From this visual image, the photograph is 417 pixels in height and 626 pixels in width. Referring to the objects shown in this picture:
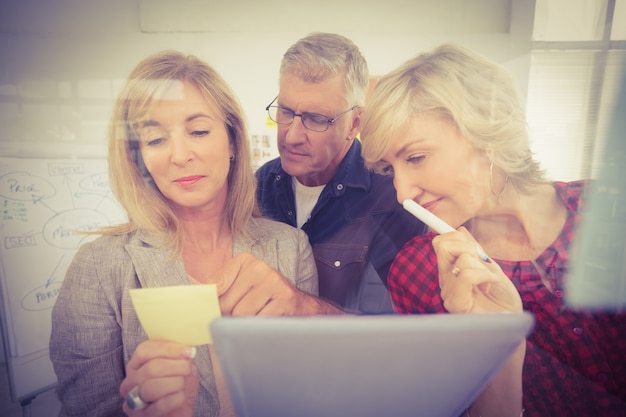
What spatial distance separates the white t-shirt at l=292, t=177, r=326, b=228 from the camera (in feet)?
3.01

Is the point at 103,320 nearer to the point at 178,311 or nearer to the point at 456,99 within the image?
the point at 178,311

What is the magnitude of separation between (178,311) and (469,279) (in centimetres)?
76

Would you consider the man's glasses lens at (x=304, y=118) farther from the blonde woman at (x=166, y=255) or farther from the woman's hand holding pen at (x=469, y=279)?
the woman's hand holding pen at (x=469, y=279)

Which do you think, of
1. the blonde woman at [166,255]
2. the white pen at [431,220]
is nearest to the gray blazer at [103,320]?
Answer: the blonde woman at [166,255]

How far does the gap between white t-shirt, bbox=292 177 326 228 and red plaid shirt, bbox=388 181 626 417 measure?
1.00 ft

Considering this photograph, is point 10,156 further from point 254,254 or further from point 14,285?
point 254,254

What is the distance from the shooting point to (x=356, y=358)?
0.56 meters

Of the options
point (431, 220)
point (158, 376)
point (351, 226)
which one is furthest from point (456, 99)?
point (158, 376)

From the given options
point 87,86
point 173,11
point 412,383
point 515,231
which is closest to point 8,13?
point 87,86

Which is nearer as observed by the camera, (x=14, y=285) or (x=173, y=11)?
(x=173, y=11)

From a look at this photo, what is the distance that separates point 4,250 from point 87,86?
0.57 meters

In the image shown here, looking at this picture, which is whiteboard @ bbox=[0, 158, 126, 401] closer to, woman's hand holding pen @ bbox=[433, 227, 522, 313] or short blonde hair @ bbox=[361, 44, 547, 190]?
short blonde hair @ bbox=[361, 44, 547, 190]

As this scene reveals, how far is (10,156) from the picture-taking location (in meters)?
0.86

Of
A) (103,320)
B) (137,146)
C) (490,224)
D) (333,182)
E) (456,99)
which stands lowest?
(103,320)
